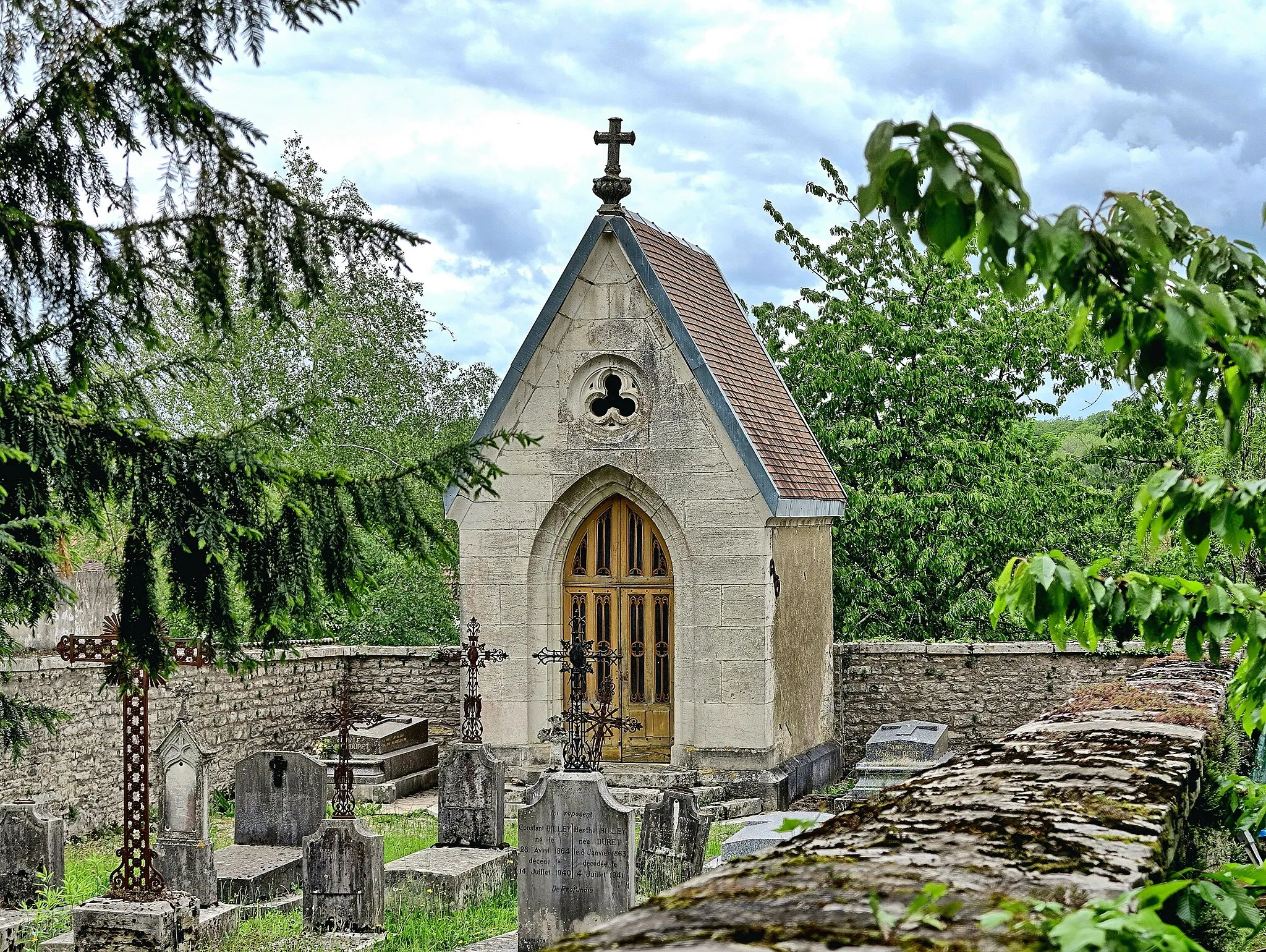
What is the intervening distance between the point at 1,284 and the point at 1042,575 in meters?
4.82

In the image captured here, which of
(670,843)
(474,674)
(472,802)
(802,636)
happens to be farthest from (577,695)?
(802,636)

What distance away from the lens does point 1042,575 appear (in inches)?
128

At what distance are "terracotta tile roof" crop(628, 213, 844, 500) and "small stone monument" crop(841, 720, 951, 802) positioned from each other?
2.75 metres

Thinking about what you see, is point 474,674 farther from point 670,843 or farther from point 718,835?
point 670,843

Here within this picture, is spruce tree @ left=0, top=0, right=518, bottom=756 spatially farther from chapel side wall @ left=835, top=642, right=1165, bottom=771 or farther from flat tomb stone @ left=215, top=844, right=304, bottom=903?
chapel side wall @ left=835, top=642, right=1165, bottom=771

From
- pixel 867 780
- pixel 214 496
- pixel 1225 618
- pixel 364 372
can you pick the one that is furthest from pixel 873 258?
pixel 1225 618

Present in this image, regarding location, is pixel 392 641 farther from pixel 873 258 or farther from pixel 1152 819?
pixel 1152 819

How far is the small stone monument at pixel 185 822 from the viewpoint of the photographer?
33.7 ft

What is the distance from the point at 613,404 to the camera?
14688 millimetres

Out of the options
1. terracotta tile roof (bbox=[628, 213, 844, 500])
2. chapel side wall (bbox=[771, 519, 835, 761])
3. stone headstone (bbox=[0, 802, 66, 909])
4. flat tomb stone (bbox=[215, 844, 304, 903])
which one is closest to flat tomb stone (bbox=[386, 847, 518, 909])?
flat tomb stone (bbox=[215, 844, 304, 903])

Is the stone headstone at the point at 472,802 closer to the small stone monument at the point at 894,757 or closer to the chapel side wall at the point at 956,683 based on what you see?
the small stone monument at the point at 894,757

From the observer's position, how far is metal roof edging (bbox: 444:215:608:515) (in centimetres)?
1458

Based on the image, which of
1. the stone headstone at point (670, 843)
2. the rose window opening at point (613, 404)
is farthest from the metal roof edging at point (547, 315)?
the stone headstone at point (670, 843)

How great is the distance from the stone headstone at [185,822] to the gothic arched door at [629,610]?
507cm
